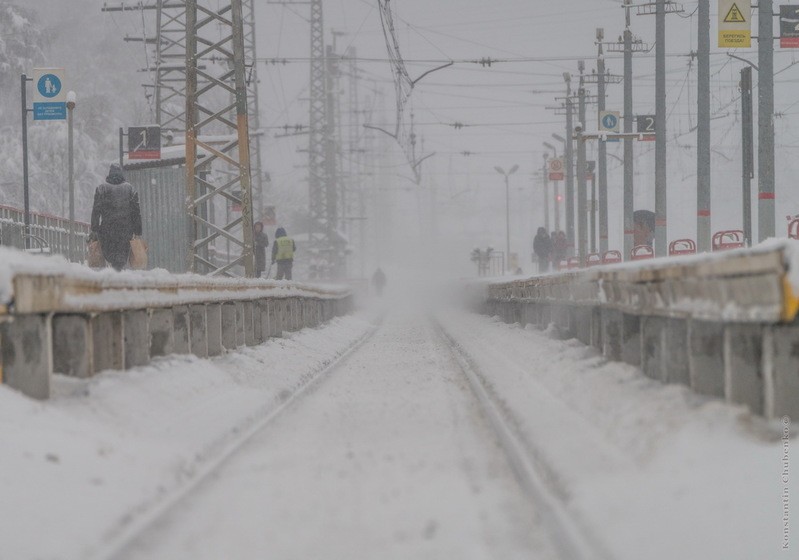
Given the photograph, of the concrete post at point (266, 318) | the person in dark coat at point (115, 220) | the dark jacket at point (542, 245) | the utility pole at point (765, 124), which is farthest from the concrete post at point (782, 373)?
the dark jacket at point (542, 245)

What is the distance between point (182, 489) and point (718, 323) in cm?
365

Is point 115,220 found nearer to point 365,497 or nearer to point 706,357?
point 706,357

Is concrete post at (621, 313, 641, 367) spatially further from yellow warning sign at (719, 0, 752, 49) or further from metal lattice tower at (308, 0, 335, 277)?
metal lattice tower at (308, 0, 335, 277)

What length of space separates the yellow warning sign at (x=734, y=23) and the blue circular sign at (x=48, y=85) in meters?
15.7

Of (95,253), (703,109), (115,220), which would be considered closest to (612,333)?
(115,220)

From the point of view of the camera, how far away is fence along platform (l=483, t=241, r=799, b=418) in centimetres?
664

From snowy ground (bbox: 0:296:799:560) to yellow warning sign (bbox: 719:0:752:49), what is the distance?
61.5 feet

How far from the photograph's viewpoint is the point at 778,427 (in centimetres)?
664

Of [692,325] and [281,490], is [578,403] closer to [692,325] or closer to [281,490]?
[692,325]

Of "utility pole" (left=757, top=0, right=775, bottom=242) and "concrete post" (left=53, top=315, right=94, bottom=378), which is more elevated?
"utility pole" (left=757, top=0, right=775, bottom=242)

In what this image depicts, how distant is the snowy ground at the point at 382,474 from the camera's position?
545cm

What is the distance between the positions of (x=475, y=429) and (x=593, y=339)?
4547mm

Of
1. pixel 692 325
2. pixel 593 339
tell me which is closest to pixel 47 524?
pixel 692 325

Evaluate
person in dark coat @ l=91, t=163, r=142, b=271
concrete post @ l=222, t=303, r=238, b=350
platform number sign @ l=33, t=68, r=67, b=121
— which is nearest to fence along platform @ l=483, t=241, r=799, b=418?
concrete post @ l=222, t=303, r=238, b=350
